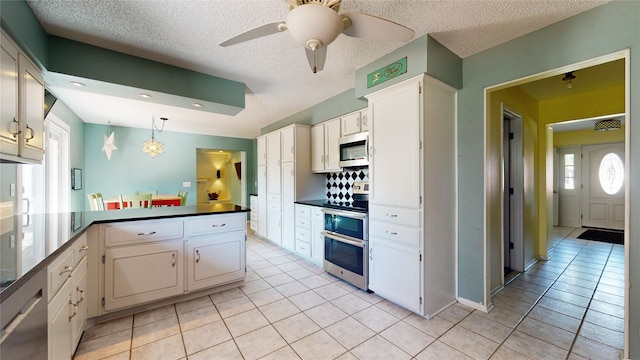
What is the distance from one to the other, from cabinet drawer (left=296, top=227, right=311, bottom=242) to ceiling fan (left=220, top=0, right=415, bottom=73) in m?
2.62

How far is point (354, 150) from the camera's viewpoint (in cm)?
326

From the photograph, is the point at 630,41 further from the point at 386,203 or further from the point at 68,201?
the point at 68,201

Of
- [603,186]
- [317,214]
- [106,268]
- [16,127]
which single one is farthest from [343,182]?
[603,186]

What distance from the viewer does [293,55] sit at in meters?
2.44

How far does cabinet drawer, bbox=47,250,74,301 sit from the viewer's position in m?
1.26

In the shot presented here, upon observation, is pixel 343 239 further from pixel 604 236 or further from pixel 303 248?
pixel 604 236

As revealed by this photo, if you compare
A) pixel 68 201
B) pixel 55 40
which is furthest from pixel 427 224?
pixel 68 201

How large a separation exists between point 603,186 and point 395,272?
664 centimetres

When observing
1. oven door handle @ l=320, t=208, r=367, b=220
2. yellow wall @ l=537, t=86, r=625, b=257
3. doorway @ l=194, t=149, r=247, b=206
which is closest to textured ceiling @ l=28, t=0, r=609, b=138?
oven door handle @ l=320, t=208, r=367, b=220

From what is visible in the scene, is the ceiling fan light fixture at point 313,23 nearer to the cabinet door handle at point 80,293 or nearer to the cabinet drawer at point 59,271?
the cabinet drawer at point 59,271

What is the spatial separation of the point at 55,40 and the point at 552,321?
16.0 ft

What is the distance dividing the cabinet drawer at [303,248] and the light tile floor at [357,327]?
2.42 ft

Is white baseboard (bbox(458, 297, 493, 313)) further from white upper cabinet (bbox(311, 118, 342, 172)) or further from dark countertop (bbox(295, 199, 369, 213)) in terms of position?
white upper cabinet (bbox(311, 118, 342, 172))

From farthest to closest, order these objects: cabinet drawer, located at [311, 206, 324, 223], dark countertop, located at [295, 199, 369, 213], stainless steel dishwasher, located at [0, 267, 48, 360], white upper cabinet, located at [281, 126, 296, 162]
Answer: white upper cabinet, located at [281, 126, 296, 162]
cabinet drawer, located at [311, 206, 324, 223]
dark countertop, located at [295, 199, 369, 213]
stainless steel dishwasher, located at [0, 267, 48, 360]
